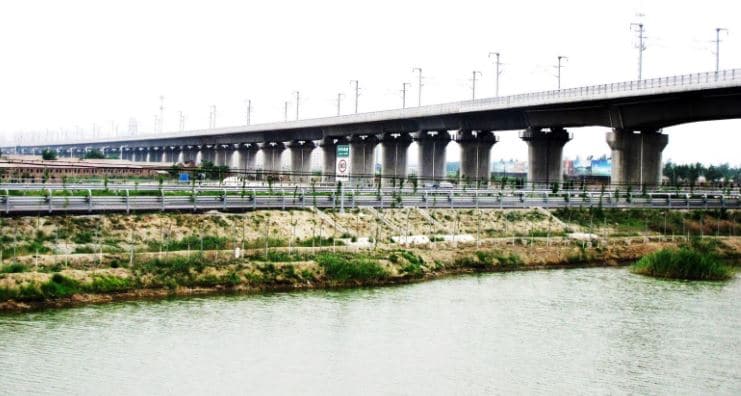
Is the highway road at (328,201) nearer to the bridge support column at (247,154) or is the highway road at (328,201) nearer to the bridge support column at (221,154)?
the bridge support column at (247,154)

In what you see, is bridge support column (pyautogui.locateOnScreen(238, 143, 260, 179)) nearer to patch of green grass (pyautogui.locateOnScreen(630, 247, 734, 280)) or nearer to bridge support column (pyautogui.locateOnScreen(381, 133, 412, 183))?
bridge support column (pyautogui.locateOnScreen(381, 133, 412, 183))

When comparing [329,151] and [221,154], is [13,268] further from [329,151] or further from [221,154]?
[221,154]

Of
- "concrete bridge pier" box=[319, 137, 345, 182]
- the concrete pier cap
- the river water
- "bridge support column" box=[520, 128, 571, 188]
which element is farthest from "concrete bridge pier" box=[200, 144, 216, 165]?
the river water

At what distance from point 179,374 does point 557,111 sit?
65.4 m

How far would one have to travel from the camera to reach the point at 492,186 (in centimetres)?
9781

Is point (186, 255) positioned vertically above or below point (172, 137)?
below

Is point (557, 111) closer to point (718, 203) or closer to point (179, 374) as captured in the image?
point (718, 203)

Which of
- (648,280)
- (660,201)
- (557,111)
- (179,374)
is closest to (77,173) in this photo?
(557,111)

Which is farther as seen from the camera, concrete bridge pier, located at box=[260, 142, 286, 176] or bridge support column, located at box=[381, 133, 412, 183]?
concrete bridge pier, located at box=[260, 142, 286, 176]

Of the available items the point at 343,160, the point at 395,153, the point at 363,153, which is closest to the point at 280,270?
the point at 343,160

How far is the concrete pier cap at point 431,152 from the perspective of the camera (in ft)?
376

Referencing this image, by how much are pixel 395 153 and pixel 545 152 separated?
31.7 metres

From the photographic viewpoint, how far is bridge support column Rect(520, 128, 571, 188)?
94.2 metres

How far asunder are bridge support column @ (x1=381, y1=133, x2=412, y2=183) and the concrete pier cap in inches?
249
